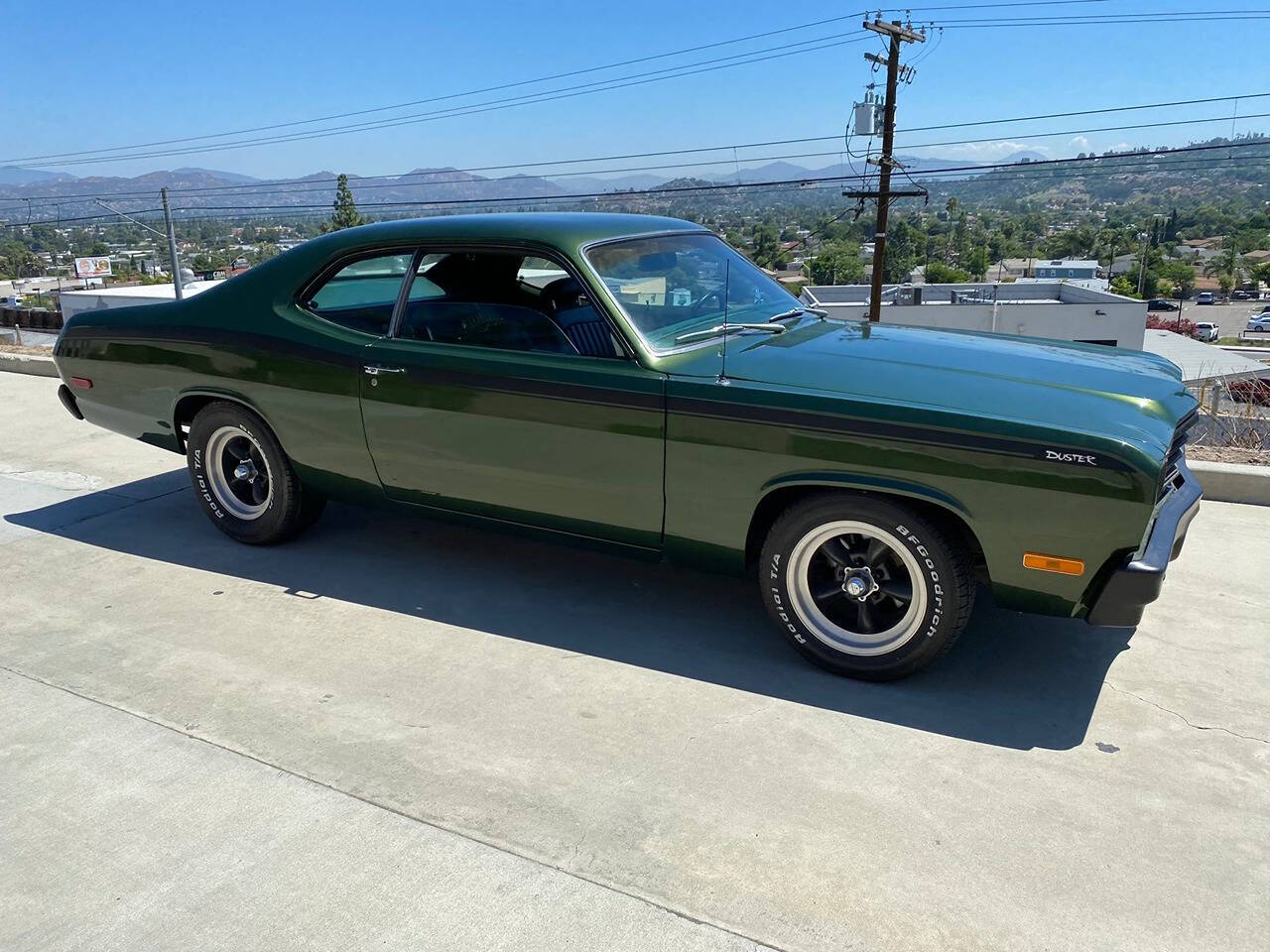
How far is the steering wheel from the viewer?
4.07m

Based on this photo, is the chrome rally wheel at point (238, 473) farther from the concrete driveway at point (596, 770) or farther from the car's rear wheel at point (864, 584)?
the car's rear wheel at point (864, 584)

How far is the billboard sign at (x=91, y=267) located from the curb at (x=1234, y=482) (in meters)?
107

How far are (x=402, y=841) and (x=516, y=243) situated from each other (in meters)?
2.39

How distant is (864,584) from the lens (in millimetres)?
3330

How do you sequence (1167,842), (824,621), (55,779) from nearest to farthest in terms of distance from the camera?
(1167,842) < (55,779) < (824,621)

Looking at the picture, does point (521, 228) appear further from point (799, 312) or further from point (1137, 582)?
point (1137, 582)

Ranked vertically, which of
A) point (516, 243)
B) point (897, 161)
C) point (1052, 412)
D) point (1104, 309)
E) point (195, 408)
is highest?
point (897, 161)

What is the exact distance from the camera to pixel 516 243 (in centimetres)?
398

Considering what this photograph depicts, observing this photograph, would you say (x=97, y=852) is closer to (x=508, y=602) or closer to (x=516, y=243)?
(x=508, y=602)

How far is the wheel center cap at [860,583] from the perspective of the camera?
333 centimetres

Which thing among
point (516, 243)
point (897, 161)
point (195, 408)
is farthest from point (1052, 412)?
point (897, 161)

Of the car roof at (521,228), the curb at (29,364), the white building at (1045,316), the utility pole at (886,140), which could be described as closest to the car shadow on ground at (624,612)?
the car roof at (521,228)

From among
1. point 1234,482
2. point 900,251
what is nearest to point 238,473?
point 1234,482

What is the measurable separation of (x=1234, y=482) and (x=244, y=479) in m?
5.20
